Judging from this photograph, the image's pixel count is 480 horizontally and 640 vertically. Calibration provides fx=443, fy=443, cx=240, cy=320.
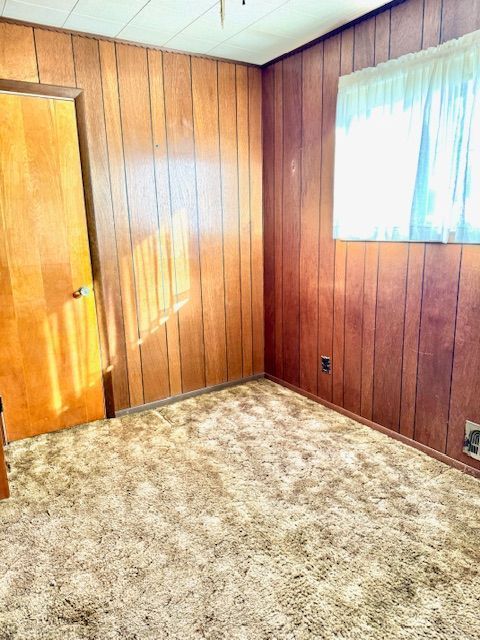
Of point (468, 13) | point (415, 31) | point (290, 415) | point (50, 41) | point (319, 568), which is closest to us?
point (319, 568)

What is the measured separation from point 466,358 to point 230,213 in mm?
1964

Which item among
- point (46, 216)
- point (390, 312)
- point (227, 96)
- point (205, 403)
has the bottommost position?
point (205, 403)

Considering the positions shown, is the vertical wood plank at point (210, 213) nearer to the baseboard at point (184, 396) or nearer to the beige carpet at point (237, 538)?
the baseboard at point (184, 396)

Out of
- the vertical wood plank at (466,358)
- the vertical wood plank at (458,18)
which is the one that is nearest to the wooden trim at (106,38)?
the vertical wood plank at (458,18)

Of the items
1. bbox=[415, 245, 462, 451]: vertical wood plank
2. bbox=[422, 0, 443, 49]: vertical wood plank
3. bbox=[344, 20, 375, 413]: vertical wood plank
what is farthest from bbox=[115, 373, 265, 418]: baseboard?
bbox=[422, 0, 443, 49]: vertical wood plank

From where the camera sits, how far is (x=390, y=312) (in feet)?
8.54

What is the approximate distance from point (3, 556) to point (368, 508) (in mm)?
1557

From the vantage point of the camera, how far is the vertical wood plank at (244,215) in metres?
3.28

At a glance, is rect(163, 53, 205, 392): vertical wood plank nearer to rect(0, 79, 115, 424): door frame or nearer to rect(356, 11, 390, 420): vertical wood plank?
rect(0, 79, 115, 424): door frame

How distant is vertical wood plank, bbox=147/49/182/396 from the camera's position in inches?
115

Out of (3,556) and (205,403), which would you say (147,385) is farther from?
(3,556)

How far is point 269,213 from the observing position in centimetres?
348

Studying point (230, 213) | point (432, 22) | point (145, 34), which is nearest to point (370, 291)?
point (230, 213)

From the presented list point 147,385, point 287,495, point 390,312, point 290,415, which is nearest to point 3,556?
point 287,495
